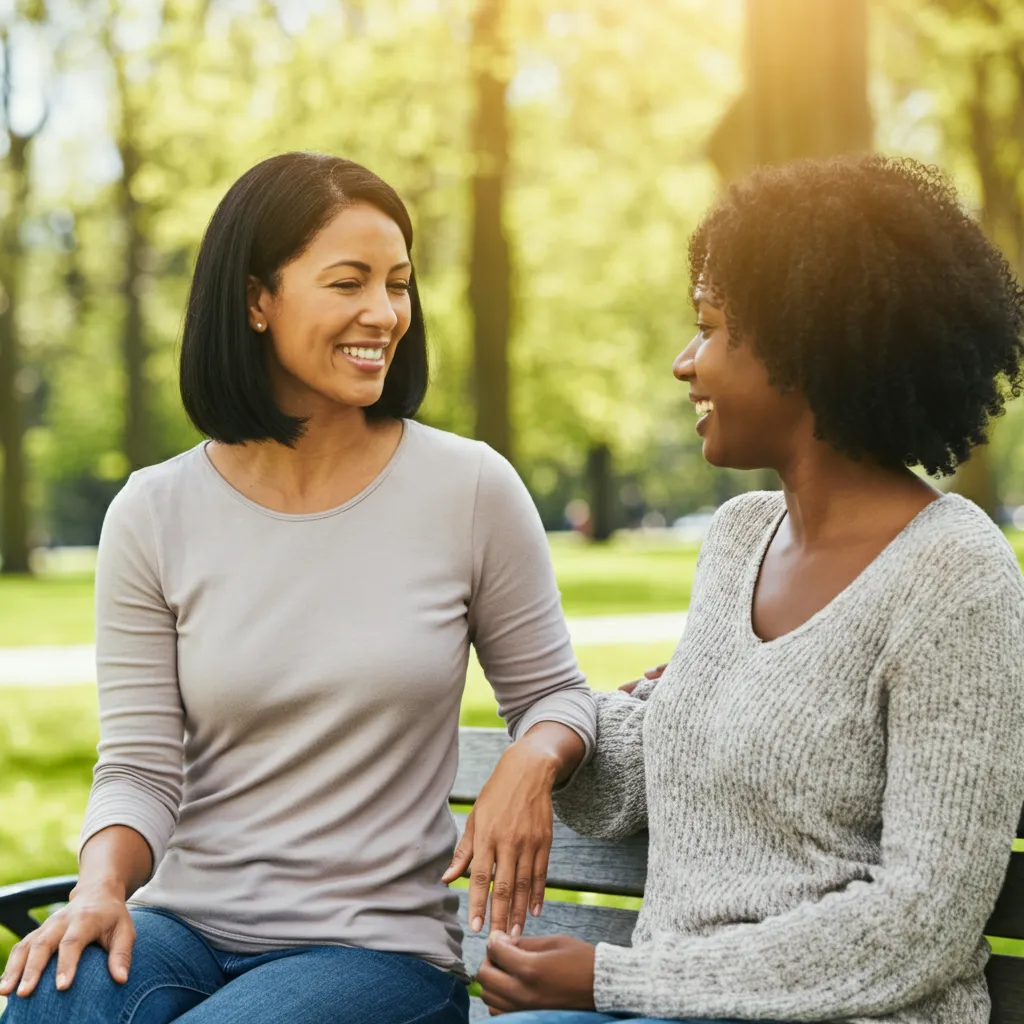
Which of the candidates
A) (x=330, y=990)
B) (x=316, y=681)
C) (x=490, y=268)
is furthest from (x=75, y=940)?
(x=490, y=268)

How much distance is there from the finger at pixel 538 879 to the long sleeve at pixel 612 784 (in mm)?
249

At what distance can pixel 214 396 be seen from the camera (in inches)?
113

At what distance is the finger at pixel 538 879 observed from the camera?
2527 millimetres

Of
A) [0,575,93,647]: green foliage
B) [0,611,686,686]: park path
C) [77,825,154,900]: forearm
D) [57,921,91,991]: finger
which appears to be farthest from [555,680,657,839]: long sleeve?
[0,575,93,647]: green foliage

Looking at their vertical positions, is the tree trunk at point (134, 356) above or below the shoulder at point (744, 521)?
below

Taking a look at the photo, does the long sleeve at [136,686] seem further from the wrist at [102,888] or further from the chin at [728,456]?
the chin at [728,456]

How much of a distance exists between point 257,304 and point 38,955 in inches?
46.3

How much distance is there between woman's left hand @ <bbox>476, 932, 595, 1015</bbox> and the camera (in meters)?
2.31

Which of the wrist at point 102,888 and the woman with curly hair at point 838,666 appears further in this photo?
the wrist at point 102,888

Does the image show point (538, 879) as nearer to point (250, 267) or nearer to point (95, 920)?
point (95, 920)

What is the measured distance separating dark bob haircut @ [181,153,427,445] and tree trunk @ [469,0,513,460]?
12875mm

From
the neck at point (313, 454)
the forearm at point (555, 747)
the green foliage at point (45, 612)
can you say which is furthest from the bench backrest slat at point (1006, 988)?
the green foliage at point (45, 612)

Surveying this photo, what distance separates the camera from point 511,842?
98.2 inches

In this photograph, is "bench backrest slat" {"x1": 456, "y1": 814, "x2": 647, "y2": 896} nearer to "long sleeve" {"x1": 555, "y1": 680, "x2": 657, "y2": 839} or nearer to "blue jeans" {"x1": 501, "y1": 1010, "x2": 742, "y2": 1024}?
"long sleeve" {"x1": 555, "y1": 680, "x2": 657, "y2": 839}
